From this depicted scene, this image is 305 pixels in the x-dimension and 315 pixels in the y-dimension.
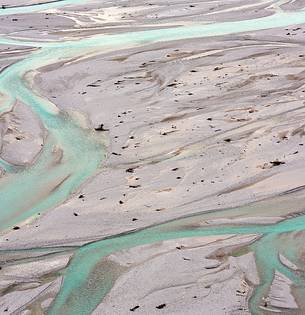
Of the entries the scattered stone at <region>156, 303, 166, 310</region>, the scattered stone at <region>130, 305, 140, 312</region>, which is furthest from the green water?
the scattered stone at <region>156, 303, 166, 310</region>

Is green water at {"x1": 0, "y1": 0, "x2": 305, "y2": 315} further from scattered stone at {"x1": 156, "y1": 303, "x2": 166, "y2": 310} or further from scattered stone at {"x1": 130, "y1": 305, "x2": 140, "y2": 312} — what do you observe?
scattered stone at {"x1": 156, "y1": 303, "x2": 166, "y2": 310}

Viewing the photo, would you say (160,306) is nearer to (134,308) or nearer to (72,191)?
(134,308)

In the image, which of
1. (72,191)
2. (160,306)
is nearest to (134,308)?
(160,306)

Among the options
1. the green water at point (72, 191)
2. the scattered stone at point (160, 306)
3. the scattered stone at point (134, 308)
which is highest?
the scattered stone at point (134, 308)

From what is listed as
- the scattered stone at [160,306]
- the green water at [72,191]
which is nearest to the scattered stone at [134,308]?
the scattered stone at [160,306]

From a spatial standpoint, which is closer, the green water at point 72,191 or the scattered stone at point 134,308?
the scattered stone at point 134,308

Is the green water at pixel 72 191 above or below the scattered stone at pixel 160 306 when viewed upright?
below

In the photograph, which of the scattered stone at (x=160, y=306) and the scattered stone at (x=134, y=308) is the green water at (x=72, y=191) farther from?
the scattered stone at (x=160, y=306)

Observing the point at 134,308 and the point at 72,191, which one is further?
the point at 72,191
